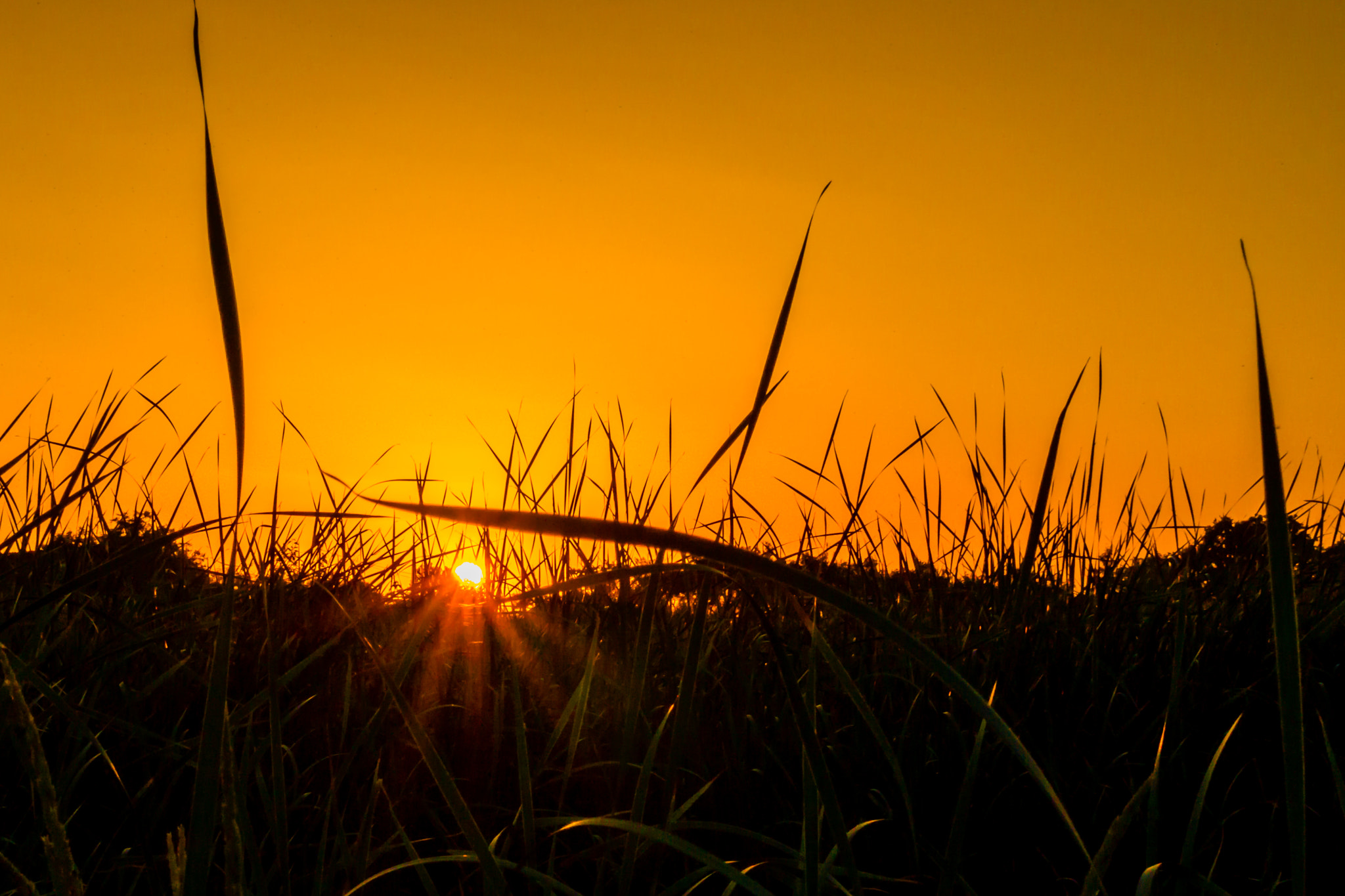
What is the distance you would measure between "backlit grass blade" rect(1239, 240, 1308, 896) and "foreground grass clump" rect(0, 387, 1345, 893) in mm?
251

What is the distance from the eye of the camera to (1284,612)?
20.2 inches

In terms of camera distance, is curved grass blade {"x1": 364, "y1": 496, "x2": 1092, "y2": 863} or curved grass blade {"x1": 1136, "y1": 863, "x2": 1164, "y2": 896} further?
curved grass blade {"x1": 1136, "y1": 863, "x2": 1164, "y2": 896}

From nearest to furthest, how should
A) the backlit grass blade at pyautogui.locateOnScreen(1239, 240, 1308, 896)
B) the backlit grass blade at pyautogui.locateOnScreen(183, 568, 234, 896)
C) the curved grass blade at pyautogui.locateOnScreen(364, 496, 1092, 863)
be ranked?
1. the curved grass blade at pyautogui.locateOnScreen(364, 496, 1092, 863)
2. the backlit grass blade at pyautogui.locateOnScreen(1239, 240, 1308, 896)
3. the backlit grass blade at pyautogui.locateOnScreen(183, 568, 234, 896)

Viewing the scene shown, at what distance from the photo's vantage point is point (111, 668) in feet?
4.87

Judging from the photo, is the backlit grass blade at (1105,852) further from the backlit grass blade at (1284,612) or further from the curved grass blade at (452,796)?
the curved grass blade at (452,796)

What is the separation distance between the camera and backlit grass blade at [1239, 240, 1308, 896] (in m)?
0.51

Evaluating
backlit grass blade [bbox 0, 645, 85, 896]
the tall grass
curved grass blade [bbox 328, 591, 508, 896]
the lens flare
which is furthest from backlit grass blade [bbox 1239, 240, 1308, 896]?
the lens flare

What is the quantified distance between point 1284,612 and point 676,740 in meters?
0.46

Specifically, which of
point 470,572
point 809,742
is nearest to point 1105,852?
point 809,742

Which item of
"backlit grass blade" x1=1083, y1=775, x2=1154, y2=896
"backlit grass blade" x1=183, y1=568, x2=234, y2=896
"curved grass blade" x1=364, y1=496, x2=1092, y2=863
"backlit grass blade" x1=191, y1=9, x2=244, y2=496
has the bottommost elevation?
"backlit grass blade" x1=1083, y1=775, x2=1154, y2=896

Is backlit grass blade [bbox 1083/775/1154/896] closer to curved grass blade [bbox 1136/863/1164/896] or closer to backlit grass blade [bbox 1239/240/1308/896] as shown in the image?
curved grass blade [bbox 1136/863/1164/896]

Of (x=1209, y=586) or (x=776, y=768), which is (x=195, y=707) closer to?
(x=776, y=768)

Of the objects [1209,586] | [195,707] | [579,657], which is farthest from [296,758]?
[1209,586]

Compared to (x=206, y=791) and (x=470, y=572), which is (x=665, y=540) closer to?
(x=206, y=791)
